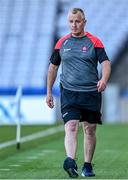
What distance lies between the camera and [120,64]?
116 feet

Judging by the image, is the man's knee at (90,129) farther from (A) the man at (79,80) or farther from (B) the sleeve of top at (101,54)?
(B) the sleeve of top at (101,54)

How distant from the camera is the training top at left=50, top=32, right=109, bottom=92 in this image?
8789mm


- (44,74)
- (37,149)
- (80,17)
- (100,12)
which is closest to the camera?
(80,17)

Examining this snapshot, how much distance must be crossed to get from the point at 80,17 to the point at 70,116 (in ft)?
3.48

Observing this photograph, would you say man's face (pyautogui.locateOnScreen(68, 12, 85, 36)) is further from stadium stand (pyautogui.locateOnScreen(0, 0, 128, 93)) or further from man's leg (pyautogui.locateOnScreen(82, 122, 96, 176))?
stadium stand (pyautogui.locateOnScreen(0, 0, 128, 93))

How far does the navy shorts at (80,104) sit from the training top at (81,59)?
0.06 m

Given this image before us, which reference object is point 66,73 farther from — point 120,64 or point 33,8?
point 33,8

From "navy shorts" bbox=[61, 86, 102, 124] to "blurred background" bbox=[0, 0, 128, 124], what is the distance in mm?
23108

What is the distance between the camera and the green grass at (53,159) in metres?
9.20

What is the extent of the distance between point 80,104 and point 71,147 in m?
0.51

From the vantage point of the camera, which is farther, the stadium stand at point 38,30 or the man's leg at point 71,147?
the stadium stand at point 38,30

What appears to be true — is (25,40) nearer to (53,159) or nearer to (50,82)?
(53,159)

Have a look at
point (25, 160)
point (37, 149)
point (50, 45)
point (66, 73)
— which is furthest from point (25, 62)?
point (66, 73)

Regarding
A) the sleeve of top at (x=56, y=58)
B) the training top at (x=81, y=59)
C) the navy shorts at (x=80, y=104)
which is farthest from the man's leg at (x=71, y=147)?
the sleeve of top at (x=56, y=58)
